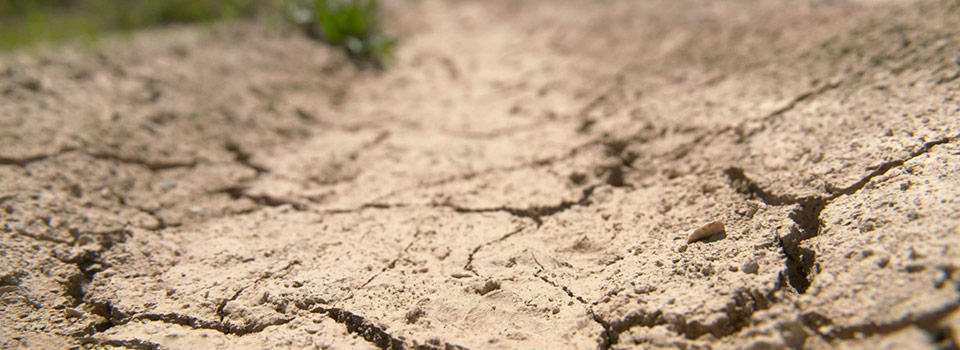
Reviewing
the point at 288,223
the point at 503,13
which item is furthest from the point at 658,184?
the point at 503,13

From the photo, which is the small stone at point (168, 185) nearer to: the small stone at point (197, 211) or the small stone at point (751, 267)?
the small stone at point (197, 211)

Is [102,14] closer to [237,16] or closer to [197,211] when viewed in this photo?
[237,16]

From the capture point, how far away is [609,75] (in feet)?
9.18

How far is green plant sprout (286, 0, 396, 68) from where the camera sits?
11.7 ft

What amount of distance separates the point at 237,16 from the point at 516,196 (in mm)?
2562

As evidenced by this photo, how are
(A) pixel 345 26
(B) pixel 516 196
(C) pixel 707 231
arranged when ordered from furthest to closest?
1. (A) pixel 345 26
2. (B) pixel 516 196
3. (C) pixel 707 231

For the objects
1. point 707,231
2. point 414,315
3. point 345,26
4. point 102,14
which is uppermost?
point 102,14

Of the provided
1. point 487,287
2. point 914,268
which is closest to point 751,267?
point 914,268

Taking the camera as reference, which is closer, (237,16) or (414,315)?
(414,315)

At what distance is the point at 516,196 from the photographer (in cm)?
198

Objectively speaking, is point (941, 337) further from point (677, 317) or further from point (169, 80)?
point (169, 80)

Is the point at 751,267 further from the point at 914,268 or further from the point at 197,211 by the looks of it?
the point at 197,211

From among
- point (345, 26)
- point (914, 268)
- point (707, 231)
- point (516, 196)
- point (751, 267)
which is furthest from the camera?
point (345, 26)

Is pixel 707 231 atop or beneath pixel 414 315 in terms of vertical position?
atop
